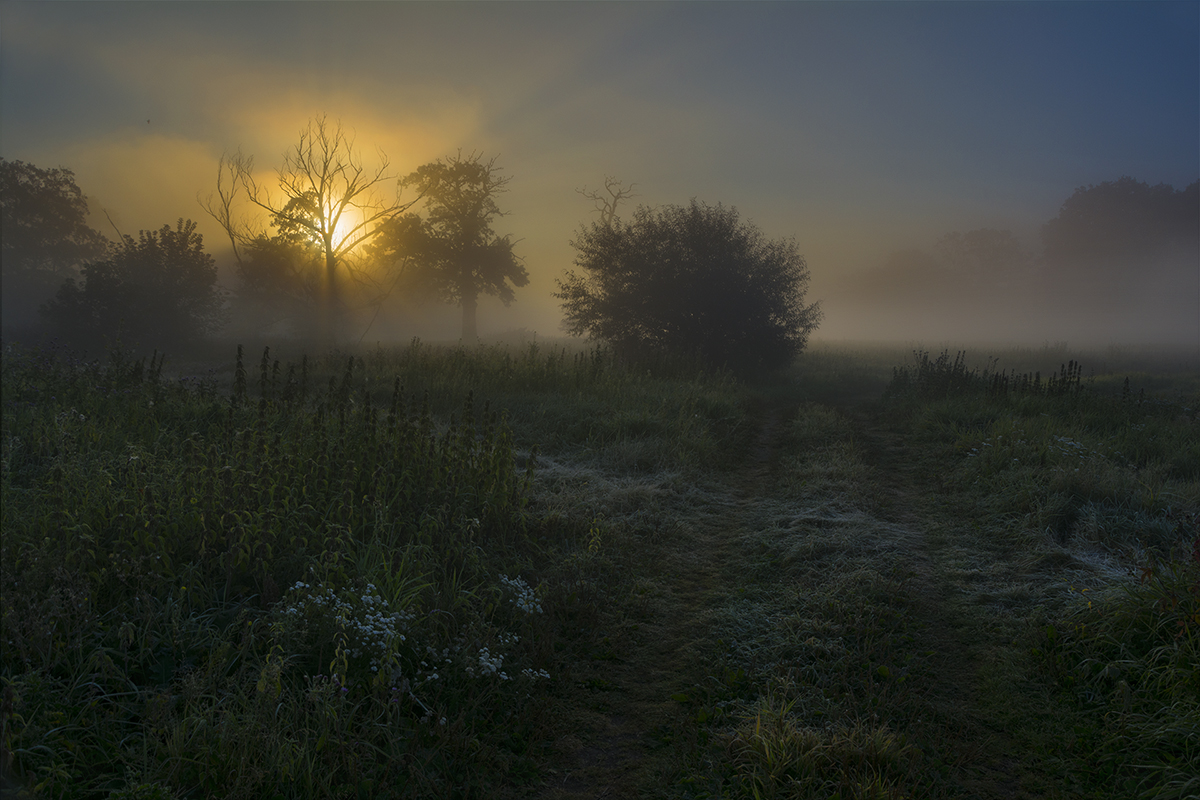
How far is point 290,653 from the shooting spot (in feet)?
11.5

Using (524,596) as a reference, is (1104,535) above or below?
above

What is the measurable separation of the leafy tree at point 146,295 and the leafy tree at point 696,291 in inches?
792

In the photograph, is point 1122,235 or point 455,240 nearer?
point 455,240

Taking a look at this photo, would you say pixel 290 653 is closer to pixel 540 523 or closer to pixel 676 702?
pixel 676 702

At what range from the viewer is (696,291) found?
21078mm

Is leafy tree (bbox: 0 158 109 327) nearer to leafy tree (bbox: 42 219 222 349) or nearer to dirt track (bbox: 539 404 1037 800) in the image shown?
leafy tree (bbox: 42 219 222 349)

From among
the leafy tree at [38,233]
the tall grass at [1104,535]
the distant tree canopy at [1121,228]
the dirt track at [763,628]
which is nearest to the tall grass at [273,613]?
the dirt track at [763,628]

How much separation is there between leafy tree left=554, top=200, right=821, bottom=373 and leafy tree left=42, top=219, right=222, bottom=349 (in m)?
20.1

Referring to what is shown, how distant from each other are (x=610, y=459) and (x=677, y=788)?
641cm

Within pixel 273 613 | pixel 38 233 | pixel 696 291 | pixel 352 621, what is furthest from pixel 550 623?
pixel 38 233

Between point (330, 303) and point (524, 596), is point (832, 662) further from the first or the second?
point (330, 303)

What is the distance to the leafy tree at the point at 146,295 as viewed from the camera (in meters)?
27.1

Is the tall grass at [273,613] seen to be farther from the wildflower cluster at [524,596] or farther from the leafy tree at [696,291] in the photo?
the leafy tree at [696,291]

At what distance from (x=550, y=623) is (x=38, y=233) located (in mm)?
51784
